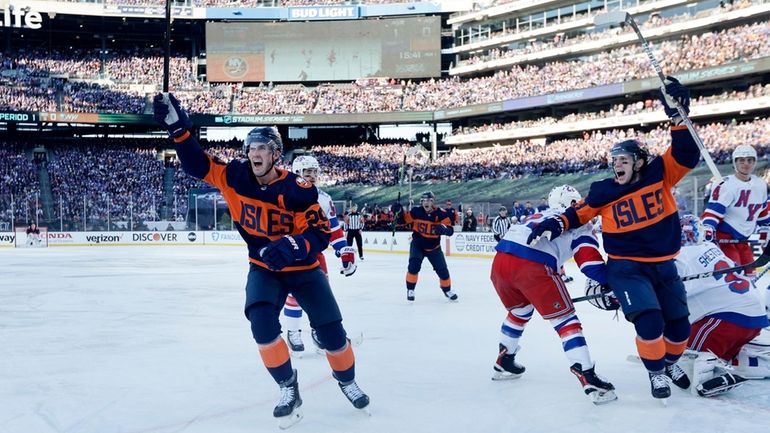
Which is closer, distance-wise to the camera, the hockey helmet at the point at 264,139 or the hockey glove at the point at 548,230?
the hockey helmet at the point at 264,139

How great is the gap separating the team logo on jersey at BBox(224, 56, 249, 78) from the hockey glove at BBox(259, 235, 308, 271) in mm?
46831

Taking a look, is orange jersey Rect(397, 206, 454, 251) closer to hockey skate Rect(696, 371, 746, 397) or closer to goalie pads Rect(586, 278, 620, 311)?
goalie pads Rect(586, 278, 620, 311)

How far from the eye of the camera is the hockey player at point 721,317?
4.84 meters

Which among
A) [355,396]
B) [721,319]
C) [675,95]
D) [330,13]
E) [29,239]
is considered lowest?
[29,239]

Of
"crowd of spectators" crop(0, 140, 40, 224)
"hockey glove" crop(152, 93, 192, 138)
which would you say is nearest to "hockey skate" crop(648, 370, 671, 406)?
"hockey glove" crop(152, 93, 192, 138)

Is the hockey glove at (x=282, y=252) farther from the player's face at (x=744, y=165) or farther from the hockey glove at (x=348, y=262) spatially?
the player's face at (x=744, y=165)

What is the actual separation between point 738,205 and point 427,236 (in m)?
4.40

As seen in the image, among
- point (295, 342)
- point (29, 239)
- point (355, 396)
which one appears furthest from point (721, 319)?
point (29, 239)

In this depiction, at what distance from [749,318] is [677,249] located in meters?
0.69

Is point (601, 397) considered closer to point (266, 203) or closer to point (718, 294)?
point (718, 294)

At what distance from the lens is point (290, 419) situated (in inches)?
166

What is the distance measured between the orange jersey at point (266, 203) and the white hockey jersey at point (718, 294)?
2.38m

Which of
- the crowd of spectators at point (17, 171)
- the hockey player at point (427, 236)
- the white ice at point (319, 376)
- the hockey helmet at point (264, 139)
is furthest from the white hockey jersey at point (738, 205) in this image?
the crowd of spectators at point (17, 171)

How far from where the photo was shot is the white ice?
4.27m
